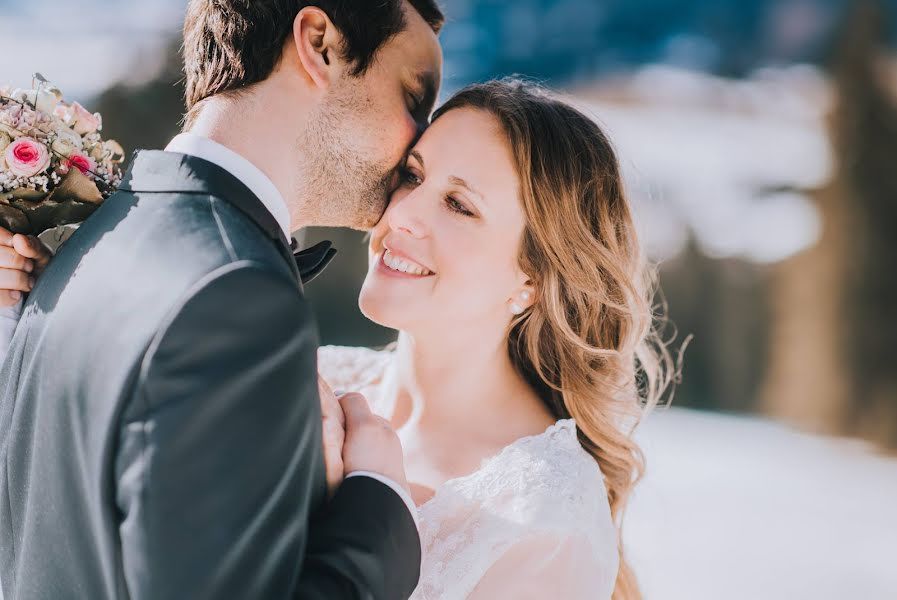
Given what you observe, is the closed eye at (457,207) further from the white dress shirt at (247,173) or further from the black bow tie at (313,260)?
the white dress shirt at (247,173)

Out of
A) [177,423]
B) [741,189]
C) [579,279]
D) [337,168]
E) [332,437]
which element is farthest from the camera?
[741,189]

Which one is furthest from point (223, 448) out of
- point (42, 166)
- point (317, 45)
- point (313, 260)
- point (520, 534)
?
point (520, 534)

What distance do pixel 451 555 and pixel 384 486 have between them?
62cm

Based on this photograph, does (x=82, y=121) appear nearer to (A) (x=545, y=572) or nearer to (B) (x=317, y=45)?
(B) (x=317, y=45)

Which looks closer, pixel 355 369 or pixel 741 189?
pixel 355 369

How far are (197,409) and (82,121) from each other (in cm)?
95

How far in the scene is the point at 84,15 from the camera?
6.75 m

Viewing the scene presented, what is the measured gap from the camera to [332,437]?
5.17 feet

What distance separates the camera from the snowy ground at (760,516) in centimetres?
555

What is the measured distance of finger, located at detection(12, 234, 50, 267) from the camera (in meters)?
1.63

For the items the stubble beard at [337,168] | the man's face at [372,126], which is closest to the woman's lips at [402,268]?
the man's face at [372,126]

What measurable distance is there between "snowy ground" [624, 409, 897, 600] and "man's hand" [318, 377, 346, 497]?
3.37m

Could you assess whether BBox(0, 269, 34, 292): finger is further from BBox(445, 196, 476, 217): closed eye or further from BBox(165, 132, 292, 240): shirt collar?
BBox(445, 196, 476, 217): closed eye

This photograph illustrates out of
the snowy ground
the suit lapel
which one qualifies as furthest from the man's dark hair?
the snowy ground
